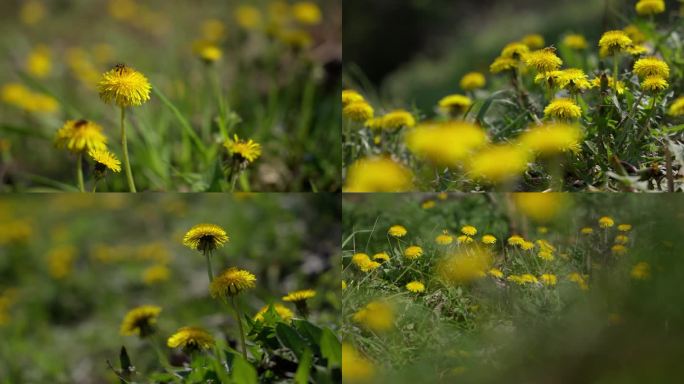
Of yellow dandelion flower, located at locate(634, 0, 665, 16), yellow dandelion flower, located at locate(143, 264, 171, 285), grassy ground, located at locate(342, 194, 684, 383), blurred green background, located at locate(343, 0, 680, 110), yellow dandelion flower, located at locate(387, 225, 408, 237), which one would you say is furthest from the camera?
blurred green background, located at locate(343, 0, 680, 110)

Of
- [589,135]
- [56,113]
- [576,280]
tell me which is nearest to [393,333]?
[576,280]

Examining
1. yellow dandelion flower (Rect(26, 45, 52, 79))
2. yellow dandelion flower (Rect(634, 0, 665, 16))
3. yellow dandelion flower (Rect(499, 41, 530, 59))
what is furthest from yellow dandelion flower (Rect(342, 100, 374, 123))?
yellow dandelion flower (Rect(26, 45, 52, 79))

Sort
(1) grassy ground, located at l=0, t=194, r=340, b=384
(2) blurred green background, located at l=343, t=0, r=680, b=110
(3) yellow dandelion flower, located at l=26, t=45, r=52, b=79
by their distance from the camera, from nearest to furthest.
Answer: (1) grassy ground, located at l=0, t=194, r=340, b=384, (3) yellow dandelion flower, located at l=26, t=45, r=52, b=79, (2) blurred green background, located at l=343, t=0, r=680, b=110

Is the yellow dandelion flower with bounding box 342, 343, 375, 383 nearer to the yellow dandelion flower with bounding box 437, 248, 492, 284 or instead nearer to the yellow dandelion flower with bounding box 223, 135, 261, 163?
the yellow dandelion flower with bounding box 437, 248, 492, 284

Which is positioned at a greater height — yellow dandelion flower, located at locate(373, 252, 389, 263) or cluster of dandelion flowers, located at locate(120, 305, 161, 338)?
yellow dandelion flower, located at locate(373, 252, 389, 263)

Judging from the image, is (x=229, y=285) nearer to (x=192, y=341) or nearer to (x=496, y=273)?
(x=192, y=341)

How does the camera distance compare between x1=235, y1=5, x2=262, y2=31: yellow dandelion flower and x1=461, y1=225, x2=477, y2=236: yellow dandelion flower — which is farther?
x1=235, y1=5, x2=262, y2=31: yellow dandelion flower

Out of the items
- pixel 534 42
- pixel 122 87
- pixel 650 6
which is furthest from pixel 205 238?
pixel 650 6

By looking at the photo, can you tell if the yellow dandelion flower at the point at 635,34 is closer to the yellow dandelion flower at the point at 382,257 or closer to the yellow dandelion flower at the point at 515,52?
the yellow dandelion flower at the point at 515,52
